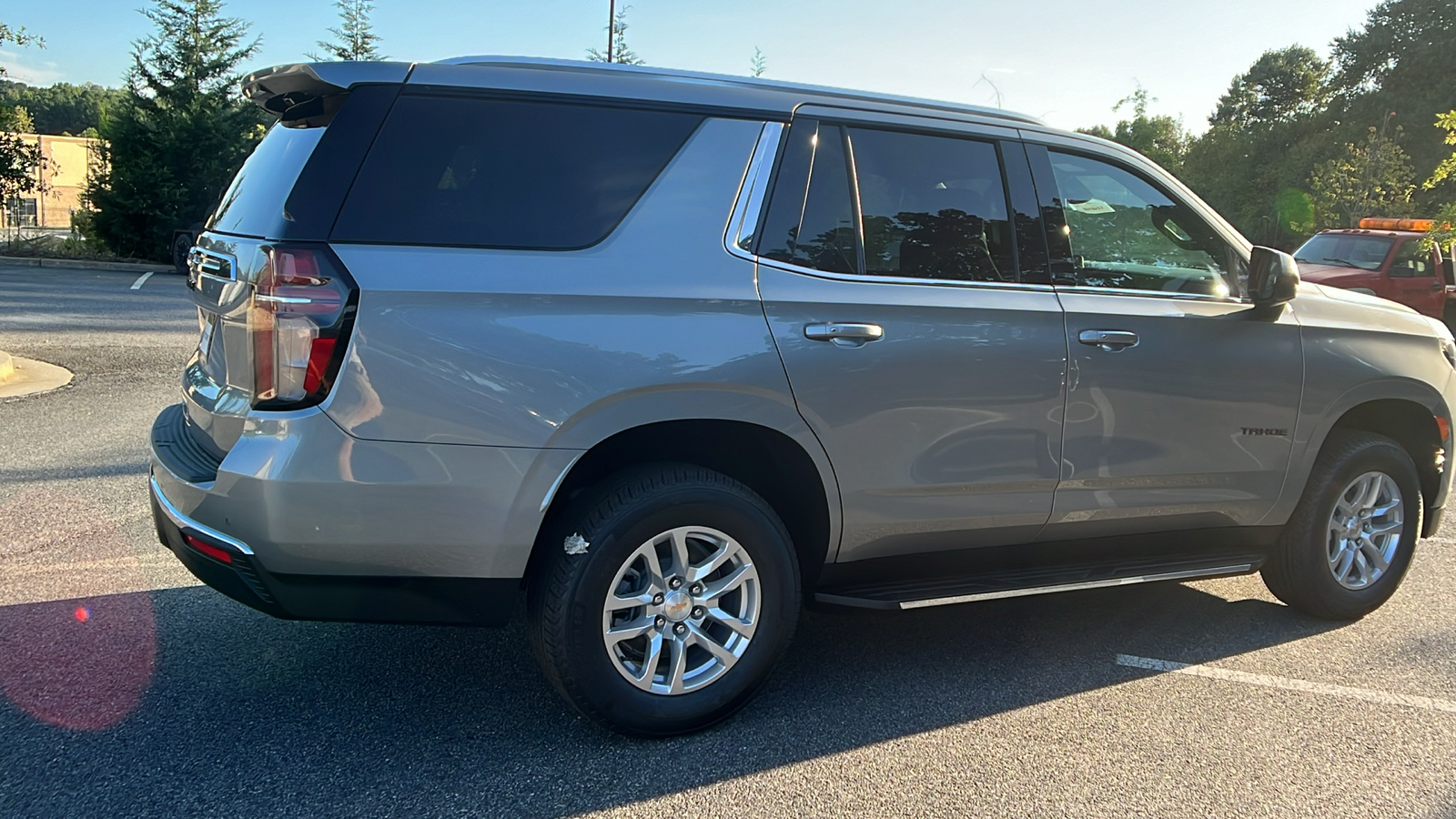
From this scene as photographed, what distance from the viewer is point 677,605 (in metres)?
3.13

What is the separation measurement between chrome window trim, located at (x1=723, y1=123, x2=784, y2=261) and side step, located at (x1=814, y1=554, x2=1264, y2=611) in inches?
46.1

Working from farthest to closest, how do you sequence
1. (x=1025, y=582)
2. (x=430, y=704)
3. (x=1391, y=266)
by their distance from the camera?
1. (x=1391, y=266)
2. (x=1025, y=582)
3. (x=430, y=704)

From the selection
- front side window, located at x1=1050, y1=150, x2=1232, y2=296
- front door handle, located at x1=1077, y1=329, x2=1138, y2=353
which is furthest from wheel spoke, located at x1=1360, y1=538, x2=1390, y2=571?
front door handle, located at x1=1077, y1=329, x2=1138, y2=353

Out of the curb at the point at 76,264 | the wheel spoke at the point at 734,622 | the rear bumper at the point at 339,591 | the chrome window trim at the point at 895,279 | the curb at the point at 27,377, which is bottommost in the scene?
the curb at the point at 76,264

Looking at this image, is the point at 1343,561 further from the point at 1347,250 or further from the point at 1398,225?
the point at 1398,225

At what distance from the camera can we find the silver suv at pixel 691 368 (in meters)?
2.75

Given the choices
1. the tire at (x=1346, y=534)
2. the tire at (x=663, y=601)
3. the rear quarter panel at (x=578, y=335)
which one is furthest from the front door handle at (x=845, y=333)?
the tire at (x=1346, y=534)

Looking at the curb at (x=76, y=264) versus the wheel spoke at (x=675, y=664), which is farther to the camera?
the curb at (x=76, y=264)

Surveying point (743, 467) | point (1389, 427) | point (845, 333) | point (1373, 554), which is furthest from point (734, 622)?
point (1389, 427)

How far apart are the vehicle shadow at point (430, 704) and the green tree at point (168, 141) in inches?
861

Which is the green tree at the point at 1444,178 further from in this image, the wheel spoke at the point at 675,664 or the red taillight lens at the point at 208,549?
the red taillight lens at the point at 208,549

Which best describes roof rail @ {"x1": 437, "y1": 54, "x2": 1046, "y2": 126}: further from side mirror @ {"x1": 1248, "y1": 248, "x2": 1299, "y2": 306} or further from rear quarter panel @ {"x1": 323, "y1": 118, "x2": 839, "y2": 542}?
side mirror @ {"x1": 1248, "y1": 248, "x2": 1299, "y2": 306}

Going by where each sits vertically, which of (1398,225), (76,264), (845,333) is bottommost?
(76,264)

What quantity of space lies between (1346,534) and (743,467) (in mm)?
2874
